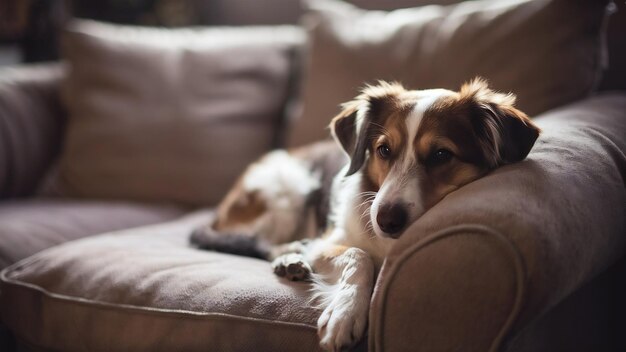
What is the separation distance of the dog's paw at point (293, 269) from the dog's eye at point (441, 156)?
0.39 m

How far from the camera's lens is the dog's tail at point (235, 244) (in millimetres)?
1681

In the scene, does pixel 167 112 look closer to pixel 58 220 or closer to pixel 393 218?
pixel 58 220

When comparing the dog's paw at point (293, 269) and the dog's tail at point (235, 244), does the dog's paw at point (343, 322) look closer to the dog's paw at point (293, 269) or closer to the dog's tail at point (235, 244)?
the dog's paw at point (293, 269)

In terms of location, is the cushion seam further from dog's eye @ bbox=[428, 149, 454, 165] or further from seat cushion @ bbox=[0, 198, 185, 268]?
dog's eye @ bbox=[428, 149, 454, 165]

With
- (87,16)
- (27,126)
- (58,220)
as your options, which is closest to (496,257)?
(58,220)

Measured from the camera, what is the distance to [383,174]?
1.41 metres

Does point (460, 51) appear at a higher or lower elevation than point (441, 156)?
higher

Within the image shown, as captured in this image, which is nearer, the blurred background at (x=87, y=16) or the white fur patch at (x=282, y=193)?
the white fur patch at (x=282, y=193)

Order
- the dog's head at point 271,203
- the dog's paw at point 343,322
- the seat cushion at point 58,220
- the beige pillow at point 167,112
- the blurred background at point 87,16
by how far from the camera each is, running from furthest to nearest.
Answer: the blurred background at point 87,16
the beige pillow at point 167,112
the dog's head at point 271,203
the seat cushion at point 58,220
the dog's paw at point 343,322

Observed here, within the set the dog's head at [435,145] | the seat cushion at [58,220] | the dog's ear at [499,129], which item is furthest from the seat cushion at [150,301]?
the dog's ear at [499,129]

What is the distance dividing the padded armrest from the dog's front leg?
0.07 metres

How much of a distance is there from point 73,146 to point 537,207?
77.7 inches

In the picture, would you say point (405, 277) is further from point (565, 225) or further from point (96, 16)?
point (96, 16)

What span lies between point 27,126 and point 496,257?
2141 mm
